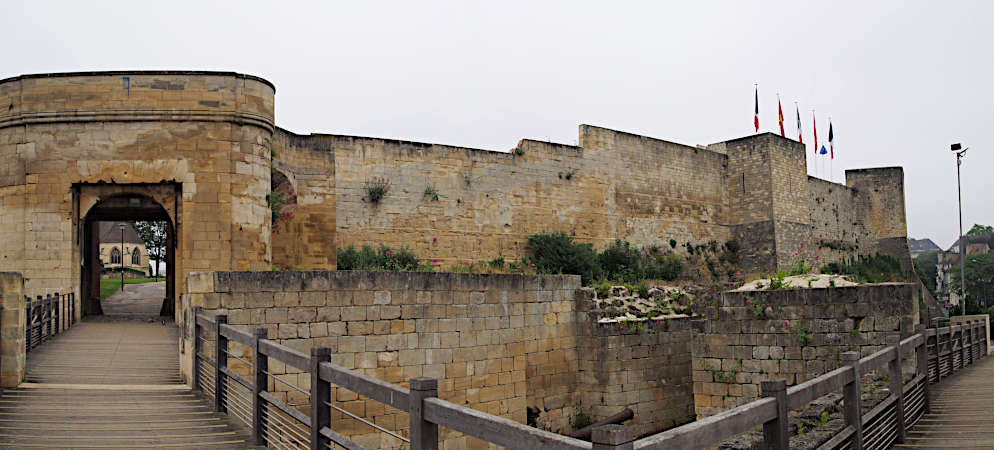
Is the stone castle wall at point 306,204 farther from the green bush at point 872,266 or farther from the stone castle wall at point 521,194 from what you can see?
the green bush at point 872,266

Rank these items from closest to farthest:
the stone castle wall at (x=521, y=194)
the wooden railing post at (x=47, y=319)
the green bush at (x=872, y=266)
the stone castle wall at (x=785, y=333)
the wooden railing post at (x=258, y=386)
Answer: the wooden railing post at (x=258, y=386) < the stone castle wall at (x=785, y=333) < the wooden railing post at (x=47, y=319) < the stone castle wall at (x=521, y=194) < the green bush at (x=872, y=266)

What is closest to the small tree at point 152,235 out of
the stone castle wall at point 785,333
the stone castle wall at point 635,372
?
the stone castle wall at point 635,372

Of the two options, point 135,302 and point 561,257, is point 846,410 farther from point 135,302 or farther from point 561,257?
point 135,302

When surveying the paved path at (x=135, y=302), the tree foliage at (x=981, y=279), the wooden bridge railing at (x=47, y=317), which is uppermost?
the wooden bridge railing at (x=47, y=317)

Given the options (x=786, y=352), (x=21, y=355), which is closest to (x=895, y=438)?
(x=786, y=352)

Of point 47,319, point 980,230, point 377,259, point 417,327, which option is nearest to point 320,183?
point 377,259

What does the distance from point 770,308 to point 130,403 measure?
28.1 feet

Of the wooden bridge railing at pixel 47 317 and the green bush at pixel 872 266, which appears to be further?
the green bush at pixel 872 266

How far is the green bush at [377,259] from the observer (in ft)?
66.4

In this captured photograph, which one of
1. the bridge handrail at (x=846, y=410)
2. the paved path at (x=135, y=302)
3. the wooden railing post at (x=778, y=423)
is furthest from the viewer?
the paved path at (x=135, y=302)

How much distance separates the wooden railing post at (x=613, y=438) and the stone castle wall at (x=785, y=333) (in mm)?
7927

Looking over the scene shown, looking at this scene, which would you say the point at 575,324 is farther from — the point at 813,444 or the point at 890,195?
the point at 890,195

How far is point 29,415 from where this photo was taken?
7.27 m

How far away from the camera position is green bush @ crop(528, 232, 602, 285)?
24781 millimetres
